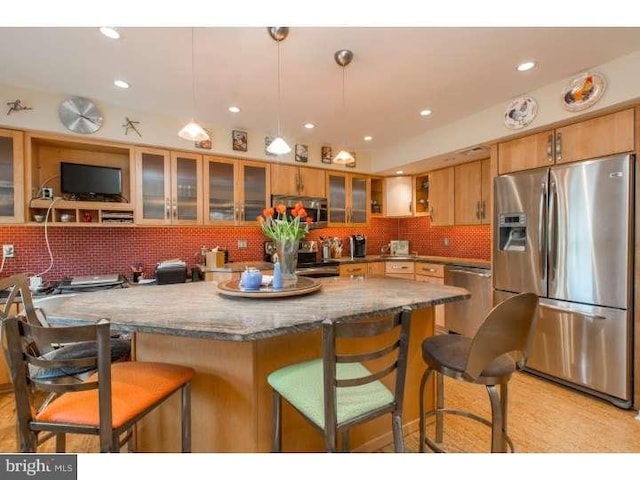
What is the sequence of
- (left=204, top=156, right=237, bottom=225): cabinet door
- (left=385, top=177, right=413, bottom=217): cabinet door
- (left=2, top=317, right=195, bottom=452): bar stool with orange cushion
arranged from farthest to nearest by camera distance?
1. (left=385, top=177, right=413, bottom=217): cabinet door
2. (left=204, top=156, right=237, bottom=225): cabinet door
3. (left=2, top=317, right=195, bottom=452): bar stool with orange cushion

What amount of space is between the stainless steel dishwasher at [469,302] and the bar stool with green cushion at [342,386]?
2.24 m

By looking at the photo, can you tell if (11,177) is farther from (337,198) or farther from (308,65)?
(337,198)

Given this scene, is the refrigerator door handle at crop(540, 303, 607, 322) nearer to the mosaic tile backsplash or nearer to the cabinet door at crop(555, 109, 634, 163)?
the cabinet door at crop(555, 109, 634, 163)

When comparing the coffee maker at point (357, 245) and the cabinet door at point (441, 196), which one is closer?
the cabinet door at point (441, 196)

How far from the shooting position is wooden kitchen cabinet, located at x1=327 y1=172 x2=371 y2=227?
4.33m

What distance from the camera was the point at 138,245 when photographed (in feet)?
11.0

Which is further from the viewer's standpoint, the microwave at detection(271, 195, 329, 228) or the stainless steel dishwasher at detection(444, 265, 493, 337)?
the microwave at detection(271, 195, 329, 228)

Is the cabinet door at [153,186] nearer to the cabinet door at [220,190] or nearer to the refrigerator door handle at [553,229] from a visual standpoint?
the cabinet door at [220,190]

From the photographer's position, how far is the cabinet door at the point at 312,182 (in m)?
4.02

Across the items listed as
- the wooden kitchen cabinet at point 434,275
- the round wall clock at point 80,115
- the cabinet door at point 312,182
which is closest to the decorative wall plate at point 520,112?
the wooden kitchen cabinet at point 434,275

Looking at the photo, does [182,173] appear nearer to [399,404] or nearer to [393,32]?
[393,32]

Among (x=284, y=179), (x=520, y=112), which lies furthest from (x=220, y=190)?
(x=520, y=112)

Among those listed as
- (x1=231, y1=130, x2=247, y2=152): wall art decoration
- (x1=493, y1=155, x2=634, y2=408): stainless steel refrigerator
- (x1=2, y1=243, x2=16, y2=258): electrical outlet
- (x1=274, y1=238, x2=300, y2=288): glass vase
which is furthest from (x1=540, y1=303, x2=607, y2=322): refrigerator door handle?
(x1=2, y1=243, x2=16, y2=258): electrical outlet

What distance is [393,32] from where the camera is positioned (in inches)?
72.7
